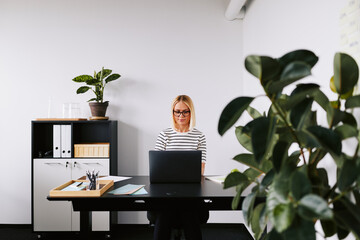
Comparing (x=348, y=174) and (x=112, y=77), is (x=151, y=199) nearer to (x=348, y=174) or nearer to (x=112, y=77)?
(x=348, y=174)

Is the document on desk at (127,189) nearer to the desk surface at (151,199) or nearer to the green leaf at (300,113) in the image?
the desk surface at (151,199)

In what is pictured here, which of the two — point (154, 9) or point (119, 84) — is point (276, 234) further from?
point (154, 9)

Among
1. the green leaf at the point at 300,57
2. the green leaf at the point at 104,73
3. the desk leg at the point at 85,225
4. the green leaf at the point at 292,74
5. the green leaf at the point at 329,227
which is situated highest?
the green leaf at the point at 104,73

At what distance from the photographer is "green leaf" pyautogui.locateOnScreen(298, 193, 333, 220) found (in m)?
0.80

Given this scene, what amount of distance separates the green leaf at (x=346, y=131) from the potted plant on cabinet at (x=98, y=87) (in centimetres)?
322

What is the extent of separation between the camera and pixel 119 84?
13.6ft

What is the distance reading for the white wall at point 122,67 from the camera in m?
4.14

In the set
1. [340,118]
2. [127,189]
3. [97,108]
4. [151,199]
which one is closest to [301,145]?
[340,118]

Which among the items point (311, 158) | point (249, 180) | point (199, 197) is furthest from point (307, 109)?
point (199, 197)

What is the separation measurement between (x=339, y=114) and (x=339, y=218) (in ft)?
1.09

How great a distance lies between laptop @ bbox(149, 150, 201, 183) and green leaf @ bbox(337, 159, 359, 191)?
1.47m

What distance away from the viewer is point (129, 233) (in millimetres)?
3945

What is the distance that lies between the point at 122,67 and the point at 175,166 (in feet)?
7.04

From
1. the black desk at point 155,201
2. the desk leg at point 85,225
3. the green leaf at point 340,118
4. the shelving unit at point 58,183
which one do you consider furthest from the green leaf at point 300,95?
the shelving unit at point 58,183
